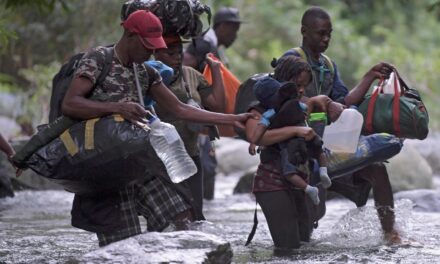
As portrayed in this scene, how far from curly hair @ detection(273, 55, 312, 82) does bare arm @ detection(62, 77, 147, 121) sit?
1.39m

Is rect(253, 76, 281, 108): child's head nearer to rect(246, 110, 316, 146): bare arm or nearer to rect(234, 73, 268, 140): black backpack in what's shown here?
rect(246, 110, 316, 146): bare arm

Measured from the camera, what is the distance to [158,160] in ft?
20.1

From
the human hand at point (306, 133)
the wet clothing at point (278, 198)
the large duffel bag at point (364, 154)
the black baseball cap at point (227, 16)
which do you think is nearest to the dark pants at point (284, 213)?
the wet clothing at point (278, 198)

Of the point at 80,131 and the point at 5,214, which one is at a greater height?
the point at 80,131

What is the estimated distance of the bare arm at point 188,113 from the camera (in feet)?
21.0

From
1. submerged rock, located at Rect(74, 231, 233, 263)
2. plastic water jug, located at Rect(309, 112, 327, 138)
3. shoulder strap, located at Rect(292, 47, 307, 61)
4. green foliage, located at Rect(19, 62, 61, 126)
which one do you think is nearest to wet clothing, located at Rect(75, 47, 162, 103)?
submerged rock, located at Rect(74, 231, 233, 263)

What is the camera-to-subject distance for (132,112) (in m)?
5.87

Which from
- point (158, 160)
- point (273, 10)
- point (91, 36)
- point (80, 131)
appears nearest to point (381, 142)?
point (158, 160)

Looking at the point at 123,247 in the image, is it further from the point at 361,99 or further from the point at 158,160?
the point at 361,99

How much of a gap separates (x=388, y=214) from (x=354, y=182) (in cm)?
35

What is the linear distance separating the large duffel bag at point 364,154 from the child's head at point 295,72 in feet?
2.23

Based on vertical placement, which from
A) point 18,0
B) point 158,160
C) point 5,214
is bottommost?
point 5,214

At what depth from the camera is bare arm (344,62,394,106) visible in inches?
299

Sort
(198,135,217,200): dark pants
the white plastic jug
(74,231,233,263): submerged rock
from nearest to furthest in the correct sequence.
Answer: (74,231,233,263): submerged rock < the white plastic jug < (198,135,217,200): dark pants
